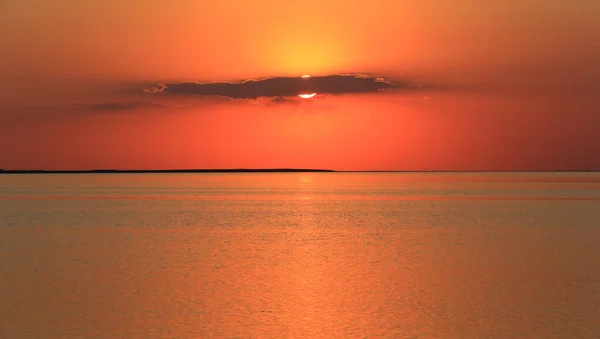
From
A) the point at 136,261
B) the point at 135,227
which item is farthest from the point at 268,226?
the point at 136,261

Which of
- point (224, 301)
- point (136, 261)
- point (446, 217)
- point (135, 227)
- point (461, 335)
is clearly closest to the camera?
point (461, 335)

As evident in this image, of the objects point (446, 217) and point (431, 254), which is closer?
point (431, 254)

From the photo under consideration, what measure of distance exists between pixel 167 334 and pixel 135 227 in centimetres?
3269

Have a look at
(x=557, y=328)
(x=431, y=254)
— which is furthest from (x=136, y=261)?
(x=557, y=328)

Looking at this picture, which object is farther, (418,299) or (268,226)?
(268,226)

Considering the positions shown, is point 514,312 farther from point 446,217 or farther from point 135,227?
point 446,217

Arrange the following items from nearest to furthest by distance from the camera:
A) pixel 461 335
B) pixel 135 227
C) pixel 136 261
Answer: pixel 461 335 → pixel 136 261 → pixel 135 227

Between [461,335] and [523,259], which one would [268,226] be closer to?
[523,259]

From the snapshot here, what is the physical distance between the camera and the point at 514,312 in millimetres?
19156

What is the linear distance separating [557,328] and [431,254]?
49.3ft

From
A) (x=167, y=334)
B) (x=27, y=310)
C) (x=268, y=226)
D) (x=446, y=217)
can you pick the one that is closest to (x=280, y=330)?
(x=167, y=334)

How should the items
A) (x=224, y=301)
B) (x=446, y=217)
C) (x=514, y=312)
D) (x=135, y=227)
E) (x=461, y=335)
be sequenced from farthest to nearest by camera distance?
1. (x=446, y=217)
2. (x=135, y=227)
3. (x=224, y=301)
4. (x=514, y=312)
5. (x=461, y=335)

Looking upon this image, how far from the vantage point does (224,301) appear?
20.9m

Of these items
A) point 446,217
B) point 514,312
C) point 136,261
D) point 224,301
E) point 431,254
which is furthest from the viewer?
point 446,217
